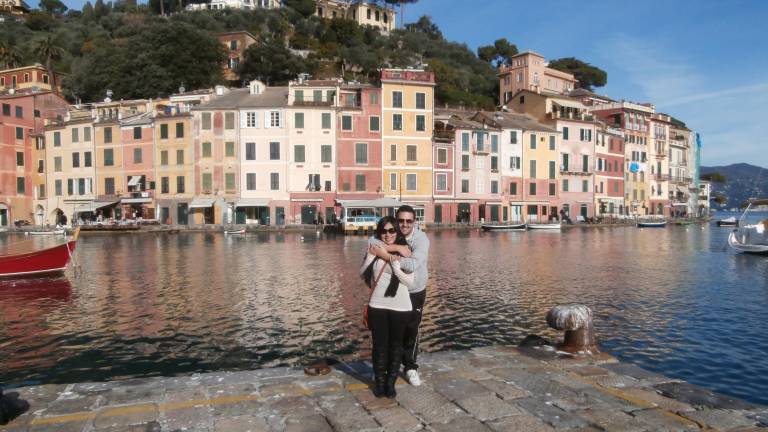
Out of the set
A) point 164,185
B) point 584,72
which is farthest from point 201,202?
point 584,72

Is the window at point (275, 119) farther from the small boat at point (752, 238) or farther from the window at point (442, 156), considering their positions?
the small boat at point (752, 238)

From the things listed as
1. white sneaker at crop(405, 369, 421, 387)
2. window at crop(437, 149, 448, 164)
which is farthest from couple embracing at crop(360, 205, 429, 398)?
window at crop(437, 149, 448, 164)

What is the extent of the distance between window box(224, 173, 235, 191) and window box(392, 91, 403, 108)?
17186 millimetres

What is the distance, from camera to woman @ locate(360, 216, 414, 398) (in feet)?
19.4

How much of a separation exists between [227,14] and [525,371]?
117 m

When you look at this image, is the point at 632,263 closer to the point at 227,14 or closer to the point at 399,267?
the point at 399,267

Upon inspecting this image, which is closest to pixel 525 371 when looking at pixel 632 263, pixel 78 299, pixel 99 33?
pixel 78 299

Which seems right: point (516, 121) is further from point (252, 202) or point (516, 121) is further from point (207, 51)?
point (207, 51)

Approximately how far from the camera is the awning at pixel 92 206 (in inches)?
2146

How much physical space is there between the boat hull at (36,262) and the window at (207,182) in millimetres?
33845

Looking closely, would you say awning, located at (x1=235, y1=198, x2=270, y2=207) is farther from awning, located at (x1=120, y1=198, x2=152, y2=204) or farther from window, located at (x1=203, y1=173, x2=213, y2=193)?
awning, located at (x1=120, y1=198, x2=152, y2=204)

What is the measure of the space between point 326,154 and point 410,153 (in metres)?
8.45

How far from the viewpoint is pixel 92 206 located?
2164 inches

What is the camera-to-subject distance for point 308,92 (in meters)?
55.1
